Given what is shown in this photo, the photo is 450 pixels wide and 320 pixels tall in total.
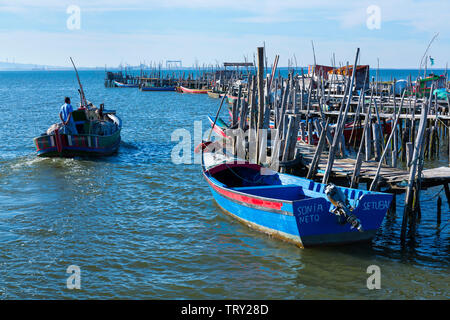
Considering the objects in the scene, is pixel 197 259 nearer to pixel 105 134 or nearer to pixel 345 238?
pixel 345 238

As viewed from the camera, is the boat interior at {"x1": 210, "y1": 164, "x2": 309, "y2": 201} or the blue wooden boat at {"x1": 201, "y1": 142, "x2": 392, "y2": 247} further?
the boat interior at {"x1": 210, "y1": 164, "x2": 309, "y2": 201}

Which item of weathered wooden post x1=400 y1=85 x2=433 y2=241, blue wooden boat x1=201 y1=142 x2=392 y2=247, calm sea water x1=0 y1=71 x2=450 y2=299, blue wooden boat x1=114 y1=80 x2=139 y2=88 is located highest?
blue wooden boat x1=114 y1=80 x2=139 y2=88

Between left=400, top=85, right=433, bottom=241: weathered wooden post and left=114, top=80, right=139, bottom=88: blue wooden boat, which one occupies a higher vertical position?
left=114, top=80, right=139, bottom=88: blue wooden boat

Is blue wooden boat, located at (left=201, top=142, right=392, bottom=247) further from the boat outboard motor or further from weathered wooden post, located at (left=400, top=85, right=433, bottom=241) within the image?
weathered wooden post, located at (left=400, top=85, right=433, bottom=241)

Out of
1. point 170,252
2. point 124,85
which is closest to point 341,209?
point 170,252

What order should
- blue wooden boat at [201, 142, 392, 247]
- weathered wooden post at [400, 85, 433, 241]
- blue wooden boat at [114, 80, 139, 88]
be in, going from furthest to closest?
blue wooden boat at [114, 80, 139, 88] < weathered wooden post at [400, 85, 433, 241] < blue wooden boat at [201, 142, 392, 247]

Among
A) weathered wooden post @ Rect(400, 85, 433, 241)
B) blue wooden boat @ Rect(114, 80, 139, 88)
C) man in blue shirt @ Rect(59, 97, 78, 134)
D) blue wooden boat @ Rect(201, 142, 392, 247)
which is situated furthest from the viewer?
blue wooden boat @ Rect(114, 80, 139, 88)

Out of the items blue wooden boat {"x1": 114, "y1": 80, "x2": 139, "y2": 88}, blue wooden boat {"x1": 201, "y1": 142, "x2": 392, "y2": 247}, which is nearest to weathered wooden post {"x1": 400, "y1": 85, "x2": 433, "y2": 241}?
blue wooden boat {"x1": 201, "y1": 142, "x2": 392, "y2": 247}

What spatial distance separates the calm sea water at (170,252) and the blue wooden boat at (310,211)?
351mm

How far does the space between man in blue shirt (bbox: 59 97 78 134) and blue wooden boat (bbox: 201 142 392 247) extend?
10.3 metres

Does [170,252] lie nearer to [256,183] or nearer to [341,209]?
[341,209]

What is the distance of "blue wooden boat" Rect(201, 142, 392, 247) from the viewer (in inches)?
424

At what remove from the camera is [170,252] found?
11.7m

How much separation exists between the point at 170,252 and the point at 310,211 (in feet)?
12.1
